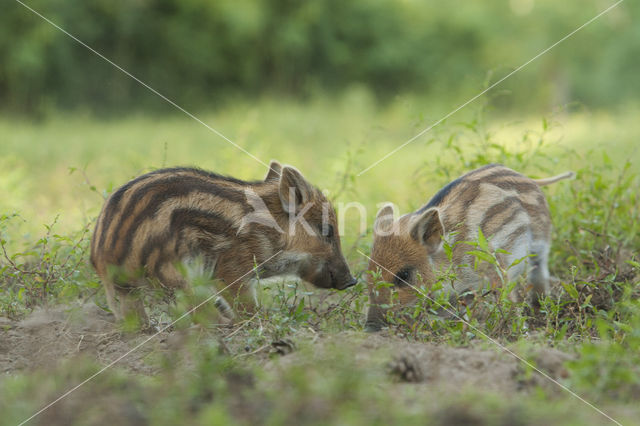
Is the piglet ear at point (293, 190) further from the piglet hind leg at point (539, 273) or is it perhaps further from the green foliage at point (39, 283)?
the piglet hind leg at point (539, 273)

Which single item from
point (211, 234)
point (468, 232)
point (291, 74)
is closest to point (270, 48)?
point (291, 74)

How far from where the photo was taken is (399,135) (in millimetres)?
12695

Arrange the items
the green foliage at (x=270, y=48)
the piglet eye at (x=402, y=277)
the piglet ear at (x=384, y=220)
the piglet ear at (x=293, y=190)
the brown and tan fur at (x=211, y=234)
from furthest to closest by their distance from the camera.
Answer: the green foliage at (x=270, y=48), the piglet ear at (x=384, y=220), the piglet eye at (x=402, y=277), the piglet ear at (x=293, y=190), the brown and tan fur at (x=211, y=234)

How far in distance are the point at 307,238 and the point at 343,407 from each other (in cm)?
218

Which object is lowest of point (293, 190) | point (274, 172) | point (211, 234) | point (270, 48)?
point (211, 234)

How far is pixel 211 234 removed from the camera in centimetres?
395

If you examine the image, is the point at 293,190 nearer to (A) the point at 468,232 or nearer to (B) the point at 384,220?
(B) the point at 384,220

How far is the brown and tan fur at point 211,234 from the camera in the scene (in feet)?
11.9

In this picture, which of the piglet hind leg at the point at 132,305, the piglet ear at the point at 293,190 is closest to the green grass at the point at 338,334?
the piglet hind leg at the point at 132,305

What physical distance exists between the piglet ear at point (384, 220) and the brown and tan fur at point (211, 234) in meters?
0.33

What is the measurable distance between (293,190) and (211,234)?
61 centimetres

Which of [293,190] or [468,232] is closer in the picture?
[293,190]

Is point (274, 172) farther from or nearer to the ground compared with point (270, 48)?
nearer to the ground

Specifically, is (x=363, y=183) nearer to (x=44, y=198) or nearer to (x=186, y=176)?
(x=44, y=198)
